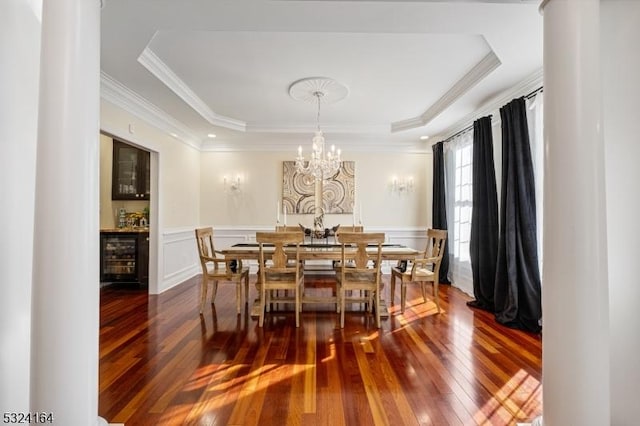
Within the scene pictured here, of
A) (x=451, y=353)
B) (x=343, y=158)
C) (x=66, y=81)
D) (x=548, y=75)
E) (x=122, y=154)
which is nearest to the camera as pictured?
(x=66, y=81)

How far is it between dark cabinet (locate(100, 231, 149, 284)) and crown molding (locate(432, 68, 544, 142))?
5.09 metres

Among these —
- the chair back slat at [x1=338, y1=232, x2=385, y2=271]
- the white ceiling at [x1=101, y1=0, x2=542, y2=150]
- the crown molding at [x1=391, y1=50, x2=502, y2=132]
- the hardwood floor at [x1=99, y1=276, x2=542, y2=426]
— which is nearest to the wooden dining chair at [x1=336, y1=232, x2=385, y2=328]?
the chair back slat at [x1=338, y1=232, x2=385, y2=271]

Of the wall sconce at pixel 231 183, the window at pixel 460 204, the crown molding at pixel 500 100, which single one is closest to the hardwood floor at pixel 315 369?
the window at pixel 460 204

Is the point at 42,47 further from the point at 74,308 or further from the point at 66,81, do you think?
the point at 74,308

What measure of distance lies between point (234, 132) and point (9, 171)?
4.00 m

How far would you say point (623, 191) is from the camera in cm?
152

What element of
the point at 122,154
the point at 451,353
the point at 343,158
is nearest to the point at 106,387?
the point at 451,353

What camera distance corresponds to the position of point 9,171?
1.43 meters

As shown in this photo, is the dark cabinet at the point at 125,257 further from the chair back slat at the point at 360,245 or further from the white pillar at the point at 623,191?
the white pillar at the point at 623,191

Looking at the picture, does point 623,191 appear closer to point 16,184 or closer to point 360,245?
point 360,245

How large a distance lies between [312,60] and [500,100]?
2324 millimetres

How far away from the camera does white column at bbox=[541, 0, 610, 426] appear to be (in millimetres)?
1284

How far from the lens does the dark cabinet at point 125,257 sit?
465 centimetres

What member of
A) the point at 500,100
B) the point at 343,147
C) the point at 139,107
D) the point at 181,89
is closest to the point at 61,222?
the point at 181,89
